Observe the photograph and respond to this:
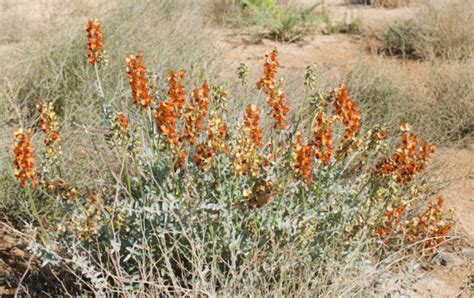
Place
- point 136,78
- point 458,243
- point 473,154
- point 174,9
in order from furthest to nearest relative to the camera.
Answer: point 174,9, point 473,154, point 458,243, point 136,78

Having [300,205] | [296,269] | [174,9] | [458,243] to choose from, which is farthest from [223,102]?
[174,9]

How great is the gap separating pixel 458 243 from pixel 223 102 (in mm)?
1806

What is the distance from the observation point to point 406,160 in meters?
2.41

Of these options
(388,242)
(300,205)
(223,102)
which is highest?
(223,102)

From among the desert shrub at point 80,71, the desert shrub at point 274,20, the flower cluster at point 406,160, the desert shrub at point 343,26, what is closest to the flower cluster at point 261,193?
the flower cluster at point 406,160

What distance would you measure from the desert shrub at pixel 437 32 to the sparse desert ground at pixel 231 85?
0.08 meters

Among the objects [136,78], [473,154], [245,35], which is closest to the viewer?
[136,78]

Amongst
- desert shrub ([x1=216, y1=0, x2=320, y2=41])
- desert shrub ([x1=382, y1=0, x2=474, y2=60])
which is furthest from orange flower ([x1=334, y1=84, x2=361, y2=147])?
desert shrub ([x1=216, y1=0, x2=320, y2=41])

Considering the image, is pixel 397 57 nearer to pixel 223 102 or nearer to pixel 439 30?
pixel 439 30

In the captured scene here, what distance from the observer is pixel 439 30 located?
681cm

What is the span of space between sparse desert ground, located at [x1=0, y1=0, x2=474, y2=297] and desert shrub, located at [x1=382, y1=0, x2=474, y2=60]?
8 cm

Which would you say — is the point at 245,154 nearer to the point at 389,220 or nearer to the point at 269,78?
the point at 269,78

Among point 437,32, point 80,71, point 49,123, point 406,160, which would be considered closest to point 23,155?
point 49,123

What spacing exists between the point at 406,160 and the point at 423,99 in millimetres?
2943
